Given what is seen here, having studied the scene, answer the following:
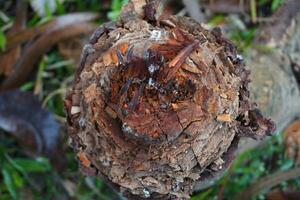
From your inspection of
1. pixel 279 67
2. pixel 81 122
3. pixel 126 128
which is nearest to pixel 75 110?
pixel 81 122

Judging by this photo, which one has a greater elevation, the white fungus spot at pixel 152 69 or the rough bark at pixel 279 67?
the white fungus spot at pixel 152 69

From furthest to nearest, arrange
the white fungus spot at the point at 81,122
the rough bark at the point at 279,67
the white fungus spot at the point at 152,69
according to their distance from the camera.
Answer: the rough bark at the point at 279,67 → the white fungus spot at the point at 81,122 → the white fungus spot at the point at 152,69

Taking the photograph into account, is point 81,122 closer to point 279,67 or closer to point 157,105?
point 157,105

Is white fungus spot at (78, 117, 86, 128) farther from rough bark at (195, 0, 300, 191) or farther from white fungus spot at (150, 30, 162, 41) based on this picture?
rough bark at (195, 0, 300, 191)

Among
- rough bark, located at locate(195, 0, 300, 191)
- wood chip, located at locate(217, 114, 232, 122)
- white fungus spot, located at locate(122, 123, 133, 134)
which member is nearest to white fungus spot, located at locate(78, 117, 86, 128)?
white fungus spot, located at locate(122, 123, 133, 134)

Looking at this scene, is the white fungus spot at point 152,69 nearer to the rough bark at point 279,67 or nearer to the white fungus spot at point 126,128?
the white fungus spot at point 126,128

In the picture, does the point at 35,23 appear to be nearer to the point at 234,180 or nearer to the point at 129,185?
the point at 234,180

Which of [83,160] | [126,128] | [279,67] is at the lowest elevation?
[279,67]

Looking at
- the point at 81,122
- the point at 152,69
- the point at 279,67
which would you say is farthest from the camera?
the point at 279,67

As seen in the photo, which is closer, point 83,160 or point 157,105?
point 157,105

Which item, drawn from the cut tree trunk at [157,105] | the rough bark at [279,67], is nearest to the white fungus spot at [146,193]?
the cut tree trunk at [157,105]
